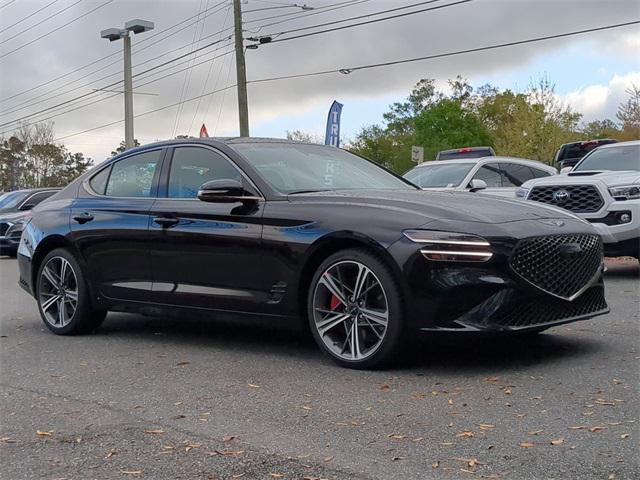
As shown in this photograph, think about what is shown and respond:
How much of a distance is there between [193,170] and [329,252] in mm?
1572

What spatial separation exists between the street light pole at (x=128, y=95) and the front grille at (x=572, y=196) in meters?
23.7

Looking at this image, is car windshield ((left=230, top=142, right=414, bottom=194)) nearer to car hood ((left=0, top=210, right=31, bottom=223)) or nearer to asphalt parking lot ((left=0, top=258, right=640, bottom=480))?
asphalt parking lot ((left=0, top=258, right=640, bottom=480))

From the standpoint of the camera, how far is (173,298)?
6.36 m

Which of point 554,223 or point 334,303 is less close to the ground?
point 554,223

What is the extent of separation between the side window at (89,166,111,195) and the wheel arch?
2474mm

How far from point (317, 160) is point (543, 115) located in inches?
2005

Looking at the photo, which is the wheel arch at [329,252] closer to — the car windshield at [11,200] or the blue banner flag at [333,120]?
the blue banner flag at [333,120]

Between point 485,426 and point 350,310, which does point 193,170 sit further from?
point 485,426

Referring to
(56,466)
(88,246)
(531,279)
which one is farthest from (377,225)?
(88,246)

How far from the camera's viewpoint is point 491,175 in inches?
531

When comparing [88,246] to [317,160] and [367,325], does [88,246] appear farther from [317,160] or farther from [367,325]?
[367,325]

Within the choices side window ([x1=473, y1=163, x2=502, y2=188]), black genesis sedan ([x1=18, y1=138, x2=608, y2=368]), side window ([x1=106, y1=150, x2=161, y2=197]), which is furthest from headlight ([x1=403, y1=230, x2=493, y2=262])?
side window ([x1=473, y1=163, x2=502, y2=188])

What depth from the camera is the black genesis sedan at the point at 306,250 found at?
499 cm

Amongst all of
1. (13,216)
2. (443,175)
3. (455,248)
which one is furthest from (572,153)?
(455,248)
